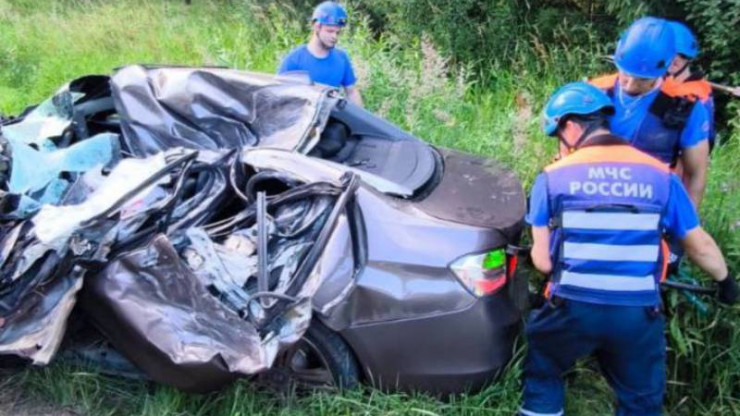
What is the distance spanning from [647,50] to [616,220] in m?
0.85

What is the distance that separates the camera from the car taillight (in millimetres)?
3178

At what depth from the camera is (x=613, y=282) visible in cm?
285

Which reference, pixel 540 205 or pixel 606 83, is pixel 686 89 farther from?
pixel 540 205

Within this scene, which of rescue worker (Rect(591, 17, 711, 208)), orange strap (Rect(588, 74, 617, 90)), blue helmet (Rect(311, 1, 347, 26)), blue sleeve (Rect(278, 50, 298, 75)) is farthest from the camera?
blue sleeve (Rect(278, 50, 298, 75))

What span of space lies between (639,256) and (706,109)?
1073 millimetres

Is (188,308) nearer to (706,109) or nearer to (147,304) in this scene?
(147,304)

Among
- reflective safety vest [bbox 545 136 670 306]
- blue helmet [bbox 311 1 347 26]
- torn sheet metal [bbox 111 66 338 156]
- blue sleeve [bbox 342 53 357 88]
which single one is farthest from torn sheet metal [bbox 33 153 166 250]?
blue sleeve [bbox 342 53 357 88]

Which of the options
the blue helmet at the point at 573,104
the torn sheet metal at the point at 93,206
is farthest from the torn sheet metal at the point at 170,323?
the blue helmet at the point at 573,104

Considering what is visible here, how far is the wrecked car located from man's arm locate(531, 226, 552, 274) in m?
0.26

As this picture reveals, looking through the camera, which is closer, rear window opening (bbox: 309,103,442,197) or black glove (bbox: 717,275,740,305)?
black glove (bbox: 717,275,740,305)

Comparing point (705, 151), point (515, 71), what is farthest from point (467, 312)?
point (515, 71)

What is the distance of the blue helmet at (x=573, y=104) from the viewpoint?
2.91 m

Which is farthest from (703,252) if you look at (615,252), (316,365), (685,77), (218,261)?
(218,261)

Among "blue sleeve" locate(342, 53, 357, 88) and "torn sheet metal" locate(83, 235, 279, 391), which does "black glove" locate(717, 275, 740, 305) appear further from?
"blue sleeve" locate(342, 53, 357, 88)
